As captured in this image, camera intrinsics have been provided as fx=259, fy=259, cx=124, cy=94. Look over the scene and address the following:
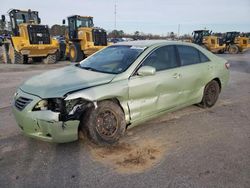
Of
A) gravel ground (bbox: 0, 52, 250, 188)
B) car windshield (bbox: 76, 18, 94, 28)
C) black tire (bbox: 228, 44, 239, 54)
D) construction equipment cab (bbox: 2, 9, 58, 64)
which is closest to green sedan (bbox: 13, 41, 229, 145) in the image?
gravel ground (bbox: 0, 52, 250, 188)

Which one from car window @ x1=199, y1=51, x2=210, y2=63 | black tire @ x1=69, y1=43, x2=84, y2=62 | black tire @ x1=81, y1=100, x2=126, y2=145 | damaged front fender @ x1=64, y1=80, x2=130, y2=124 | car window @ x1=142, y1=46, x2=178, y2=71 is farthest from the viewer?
black tire @ x1=69, y1=43, x2=84, y2=62

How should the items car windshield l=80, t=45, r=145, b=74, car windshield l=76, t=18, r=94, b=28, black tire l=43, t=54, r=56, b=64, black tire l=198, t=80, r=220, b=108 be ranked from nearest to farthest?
car windshield l=80, t=45, r=145, b=74, black tire l=198, t=80, r=220, b=108, black tire l=43, t=54, r=56, b=64, car windshield l=76, t=18, r=94, b=28

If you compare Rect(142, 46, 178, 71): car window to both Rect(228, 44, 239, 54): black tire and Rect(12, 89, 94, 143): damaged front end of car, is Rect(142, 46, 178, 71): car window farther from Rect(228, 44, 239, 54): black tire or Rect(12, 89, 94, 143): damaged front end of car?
Rect(228, 44, 239, 54): black tire

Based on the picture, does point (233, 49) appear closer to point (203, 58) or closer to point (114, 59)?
point (203, 58)

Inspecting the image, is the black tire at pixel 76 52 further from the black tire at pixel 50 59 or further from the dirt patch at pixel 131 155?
the dirt patch at pixel 131 155

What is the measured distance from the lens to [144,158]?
3.57 meters

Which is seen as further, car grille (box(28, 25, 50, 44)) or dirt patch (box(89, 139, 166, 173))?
car grille (box(28, 25, 50, 44))

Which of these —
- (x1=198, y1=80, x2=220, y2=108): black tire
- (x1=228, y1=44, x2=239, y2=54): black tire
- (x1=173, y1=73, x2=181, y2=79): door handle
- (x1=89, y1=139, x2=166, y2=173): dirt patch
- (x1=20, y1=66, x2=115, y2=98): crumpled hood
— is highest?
(x1=20, y1=66, x2=115, y2=98): crumpled hood

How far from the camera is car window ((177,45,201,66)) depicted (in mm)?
5022

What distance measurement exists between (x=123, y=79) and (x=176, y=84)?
1230 millimetres

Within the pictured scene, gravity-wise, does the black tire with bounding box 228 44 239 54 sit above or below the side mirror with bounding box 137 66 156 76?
below

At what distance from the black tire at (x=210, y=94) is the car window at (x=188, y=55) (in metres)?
0.69

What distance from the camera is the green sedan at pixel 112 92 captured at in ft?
11.3

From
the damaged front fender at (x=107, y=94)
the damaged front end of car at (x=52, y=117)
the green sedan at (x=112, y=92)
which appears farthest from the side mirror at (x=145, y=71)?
the damaged front end of car at (x=52, y=117)
